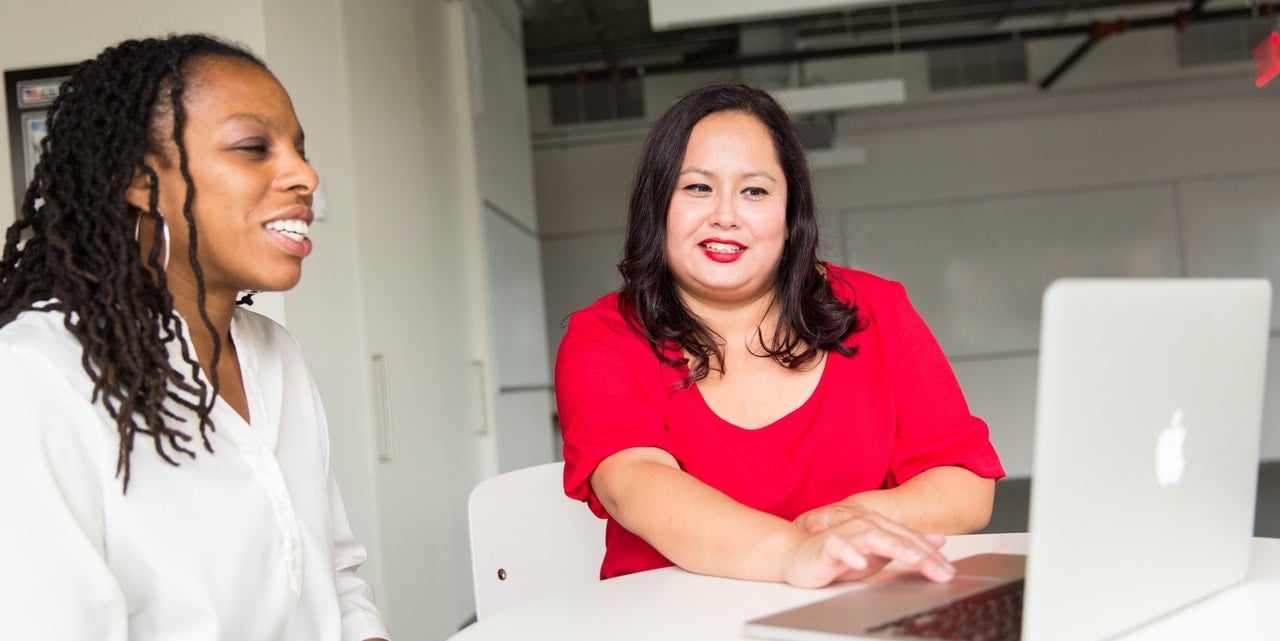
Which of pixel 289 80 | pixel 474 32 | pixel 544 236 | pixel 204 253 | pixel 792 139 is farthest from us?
pixel 544 236

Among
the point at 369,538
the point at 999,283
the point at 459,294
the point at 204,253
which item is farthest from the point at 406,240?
the point at 999,283

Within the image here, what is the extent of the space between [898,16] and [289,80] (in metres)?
6.87

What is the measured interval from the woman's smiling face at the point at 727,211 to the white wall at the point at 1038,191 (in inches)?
303

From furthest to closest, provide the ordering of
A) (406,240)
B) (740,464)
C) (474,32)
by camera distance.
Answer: (474,32) → (406,240) → (740,464)

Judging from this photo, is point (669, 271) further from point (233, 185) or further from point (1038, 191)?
point (1038, 191)

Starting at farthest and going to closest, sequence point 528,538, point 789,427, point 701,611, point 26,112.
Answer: point 26,112, point 528,538, point 789,427, point 701,611

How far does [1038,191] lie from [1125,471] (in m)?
9.15

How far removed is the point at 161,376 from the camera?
117 cm

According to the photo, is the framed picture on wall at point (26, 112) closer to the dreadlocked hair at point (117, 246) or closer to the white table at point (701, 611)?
the dreadlocked hair at point (117, 246)

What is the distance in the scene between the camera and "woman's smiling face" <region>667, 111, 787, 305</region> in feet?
5.65

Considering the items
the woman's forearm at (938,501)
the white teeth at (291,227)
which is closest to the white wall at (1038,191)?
the woman's forearm at (938,501)

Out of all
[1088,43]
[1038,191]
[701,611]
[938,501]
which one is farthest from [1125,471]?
[1038,191]

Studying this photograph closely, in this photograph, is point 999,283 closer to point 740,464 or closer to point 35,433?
point 740,464

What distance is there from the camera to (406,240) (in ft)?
13.4
